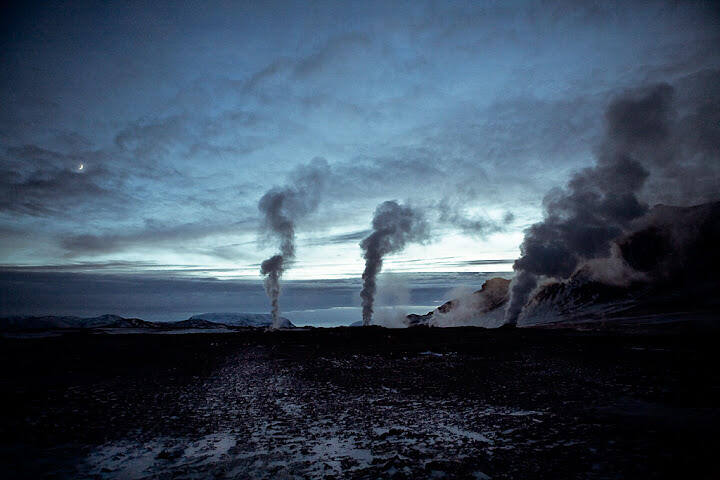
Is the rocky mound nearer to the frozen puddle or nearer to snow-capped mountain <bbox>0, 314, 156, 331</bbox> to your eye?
snow-capped mountain <bbox>0, 314, 156, 331</bbox>

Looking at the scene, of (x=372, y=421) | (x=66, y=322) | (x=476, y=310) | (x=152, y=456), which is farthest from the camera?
(x=476, y=310)

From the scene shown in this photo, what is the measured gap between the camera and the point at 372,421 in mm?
9773

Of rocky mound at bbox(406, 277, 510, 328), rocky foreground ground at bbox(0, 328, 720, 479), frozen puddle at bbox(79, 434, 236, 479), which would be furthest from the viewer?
rocky mound at bbox(406, 277, 510, 328)

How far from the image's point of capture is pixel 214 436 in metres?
8.66

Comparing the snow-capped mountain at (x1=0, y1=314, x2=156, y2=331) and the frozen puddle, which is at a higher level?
the frozen puddle

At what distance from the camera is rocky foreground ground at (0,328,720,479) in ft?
21.8

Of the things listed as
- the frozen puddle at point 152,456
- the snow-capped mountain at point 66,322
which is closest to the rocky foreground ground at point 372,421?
the frozen puddle at point 152,456

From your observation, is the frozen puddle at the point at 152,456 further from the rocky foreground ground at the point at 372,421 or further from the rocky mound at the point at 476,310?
the rocky mound at the point at 476,310

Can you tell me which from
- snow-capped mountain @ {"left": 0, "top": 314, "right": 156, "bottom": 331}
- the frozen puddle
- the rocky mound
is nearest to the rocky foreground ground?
the frozen puddle

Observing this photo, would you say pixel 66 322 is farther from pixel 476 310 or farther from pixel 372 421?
pixel 372 421

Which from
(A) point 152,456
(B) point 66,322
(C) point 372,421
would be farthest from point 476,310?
(B) point 66,322

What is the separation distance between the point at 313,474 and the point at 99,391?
1273 cm

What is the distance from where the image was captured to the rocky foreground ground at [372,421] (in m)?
6.64

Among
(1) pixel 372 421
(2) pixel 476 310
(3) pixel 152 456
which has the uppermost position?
(3) pixel 152 456
